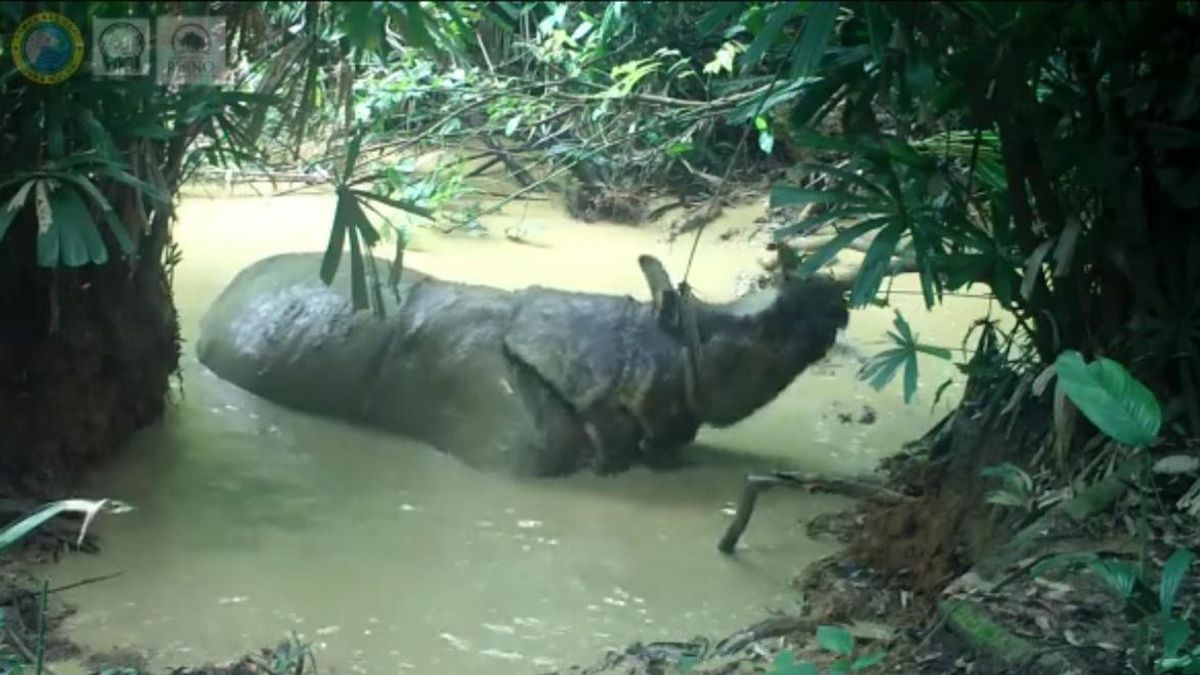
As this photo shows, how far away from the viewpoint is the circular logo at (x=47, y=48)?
3736mm

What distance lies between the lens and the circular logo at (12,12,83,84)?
374 cm

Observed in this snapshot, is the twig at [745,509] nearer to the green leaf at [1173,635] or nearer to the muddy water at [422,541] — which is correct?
the muddy water at [422,541]

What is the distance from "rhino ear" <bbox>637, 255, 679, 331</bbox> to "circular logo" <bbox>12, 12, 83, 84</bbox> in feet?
10.2

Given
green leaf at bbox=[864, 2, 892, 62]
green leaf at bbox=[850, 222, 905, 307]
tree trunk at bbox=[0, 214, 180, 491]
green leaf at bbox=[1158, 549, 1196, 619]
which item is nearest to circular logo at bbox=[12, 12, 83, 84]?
tree trunk at bbox=[0, 214, 180, 491]

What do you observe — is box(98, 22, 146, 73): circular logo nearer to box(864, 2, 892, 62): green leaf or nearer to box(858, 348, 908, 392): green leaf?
box(864, 2, 892, 62): green leaf

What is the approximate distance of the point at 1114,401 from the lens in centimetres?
339

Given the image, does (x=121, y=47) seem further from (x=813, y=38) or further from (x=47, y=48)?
(x=813, y=38)

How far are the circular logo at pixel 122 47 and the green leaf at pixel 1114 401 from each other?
2.17 meters

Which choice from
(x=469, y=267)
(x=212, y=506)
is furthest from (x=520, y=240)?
(x=212, y=506)

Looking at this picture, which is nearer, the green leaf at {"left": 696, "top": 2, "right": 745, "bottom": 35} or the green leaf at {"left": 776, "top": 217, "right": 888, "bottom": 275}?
the green leaf at {"left": 696, "top": 2, "right": 745, "bottom": 35}

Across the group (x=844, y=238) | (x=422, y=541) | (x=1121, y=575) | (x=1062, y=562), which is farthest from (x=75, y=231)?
(x=1121, y=575)

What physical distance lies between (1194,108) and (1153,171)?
0.23 meters

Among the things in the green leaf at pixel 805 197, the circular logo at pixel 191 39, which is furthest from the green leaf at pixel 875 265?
the circular logo at pixel 191 39

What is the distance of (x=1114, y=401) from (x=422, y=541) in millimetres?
2982
